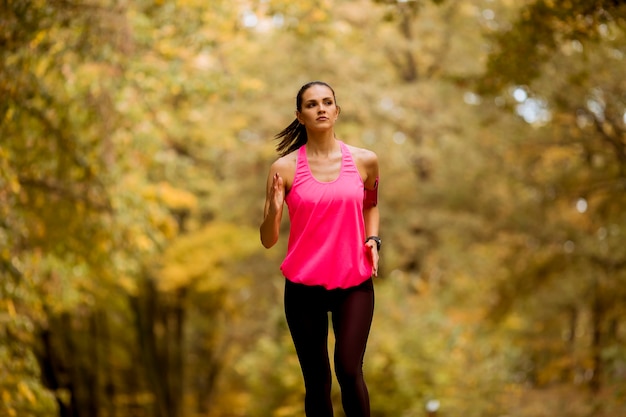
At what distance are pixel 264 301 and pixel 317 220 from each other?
14.9 m

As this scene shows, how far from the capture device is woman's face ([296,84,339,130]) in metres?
4.01

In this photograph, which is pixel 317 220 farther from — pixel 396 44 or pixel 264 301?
pixel 396 44

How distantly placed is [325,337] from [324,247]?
20.1 inches

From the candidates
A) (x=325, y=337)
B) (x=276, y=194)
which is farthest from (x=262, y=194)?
(x=276, y=194)

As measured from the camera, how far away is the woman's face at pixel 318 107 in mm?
4008

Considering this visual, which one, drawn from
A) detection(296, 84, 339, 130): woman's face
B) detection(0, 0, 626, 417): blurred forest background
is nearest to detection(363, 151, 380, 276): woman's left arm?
detection(296, 84, 339, 130): woman's face

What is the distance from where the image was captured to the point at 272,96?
17.8m

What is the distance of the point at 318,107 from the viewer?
13.2 ft

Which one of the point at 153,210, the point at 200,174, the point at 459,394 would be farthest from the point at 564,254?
the point at 200,174

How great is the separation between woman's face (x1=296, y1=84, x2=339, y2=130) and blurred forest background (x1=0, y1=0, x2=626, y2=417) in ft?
9.60

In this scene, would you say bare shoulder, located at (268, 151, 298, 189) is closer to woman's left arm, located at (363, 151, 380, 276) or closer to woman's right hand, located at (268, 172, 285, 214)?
woman's right hand, located at (268, 172, 285, 214)

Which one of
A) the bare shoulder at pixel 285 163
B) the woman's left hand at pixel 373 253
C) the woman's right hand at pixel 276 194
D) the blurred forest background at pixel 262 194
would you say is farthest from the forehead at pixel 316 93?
the blurred forest background at pixel 262 194

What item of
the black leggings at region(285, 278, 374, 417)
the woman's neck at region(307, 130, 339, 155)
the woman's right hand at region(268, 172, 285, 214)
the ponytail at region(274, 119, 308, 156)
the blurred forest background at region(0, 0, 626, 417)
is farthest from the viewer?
the blurred forest background at region(0, 0, 626, 417)

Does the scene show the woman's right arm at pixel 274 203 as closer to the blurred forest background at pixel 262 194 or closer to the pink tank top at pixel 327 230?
the pink tank top at pixel 327 230
